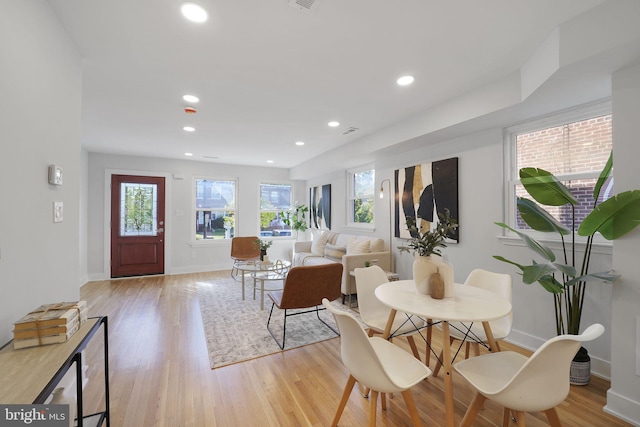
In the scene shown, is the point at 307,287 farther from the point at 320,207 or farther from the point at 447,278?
the point at 320,207

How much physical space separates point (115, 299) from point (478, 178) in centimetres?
554

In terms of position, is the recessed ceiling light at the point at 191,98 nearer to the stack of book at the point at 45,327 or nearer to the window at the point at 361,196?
the stack of book at the point at 45,327

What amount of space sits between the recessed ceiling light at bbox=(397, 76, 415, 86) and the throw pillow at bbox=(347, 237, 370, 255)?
8.40 feet

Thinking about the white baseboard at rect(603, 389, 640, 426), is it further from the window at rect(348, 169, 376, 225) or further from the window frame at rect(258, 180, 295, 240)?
the window frame at rect(258, 180, 295, 240)

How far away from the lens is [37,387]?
35.9 inches

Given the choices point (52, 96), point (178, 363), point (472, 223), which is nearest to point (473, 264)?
point (472, 223)

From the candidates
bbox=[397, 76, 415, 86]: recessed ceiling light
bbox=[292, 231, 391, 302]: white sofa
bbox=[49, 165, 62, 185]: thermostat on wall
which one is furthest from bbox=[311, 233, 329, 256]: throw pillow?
bbox=[49, 165, 62, 185]: thermostat on wall

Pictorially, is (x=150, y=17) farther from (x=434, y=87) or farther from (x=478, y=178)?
(x=478, y=178)

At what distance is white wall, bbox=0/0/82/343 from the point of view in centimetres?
125

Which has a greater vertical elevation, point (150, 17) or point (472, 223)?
point (150, 17)

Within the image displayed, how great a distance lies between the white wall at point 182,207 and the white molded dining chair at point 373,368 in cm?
561

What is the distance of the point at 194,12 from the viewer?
167 centimetres

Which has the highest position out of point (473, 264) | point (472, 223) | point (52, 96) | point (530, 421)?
point (52, 96)

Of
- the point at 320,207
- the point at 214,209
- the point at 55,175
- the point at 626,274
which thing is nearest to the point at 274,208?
the point at 320,207
